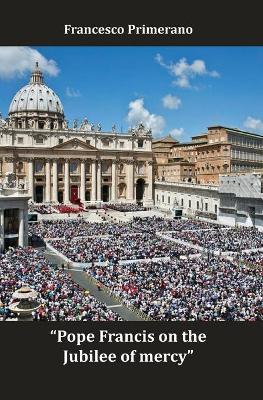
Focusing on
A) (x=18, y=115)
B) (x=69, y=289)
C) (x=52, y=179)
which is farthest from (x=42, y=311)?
(x=18, y=115)

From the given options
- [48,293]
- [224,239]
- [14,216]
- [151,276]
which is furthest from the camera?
[224,239]

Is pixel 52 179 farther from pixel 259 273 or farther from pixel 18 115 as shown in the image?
pixel 259 273

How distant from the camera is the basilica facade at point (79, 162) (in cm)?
8738

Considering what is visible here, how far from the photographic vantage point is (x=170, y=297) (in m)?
24.7

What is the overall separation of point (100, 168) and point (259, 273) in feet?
217

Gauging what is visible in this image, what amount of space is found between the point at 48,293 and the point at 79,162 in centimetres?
6895

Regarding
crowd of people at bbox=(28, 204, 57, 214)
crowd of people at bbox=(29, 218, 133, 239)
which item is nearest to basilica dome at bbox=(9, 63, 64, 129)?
crowd of people at bbox=(28, 204, 57, 214)

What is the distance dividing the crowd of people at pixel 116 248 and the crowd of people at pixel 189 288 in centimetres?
267

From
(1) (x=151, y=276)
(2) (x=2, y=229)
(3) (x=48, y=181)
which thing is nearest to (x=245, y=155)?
(3) (x=48, y=181)

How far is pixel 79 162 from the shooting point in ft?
303

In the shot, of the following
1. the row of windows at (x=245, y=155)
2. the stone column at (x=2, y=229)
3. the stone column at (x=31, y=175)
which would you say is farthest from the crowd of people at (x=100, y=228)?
the row of windows at (x=245, y=155)

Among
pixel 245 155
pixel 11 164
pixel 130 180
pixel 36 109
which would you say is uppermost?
pixel 36 109

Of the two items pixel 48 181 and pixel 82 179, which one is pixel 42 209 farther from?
pixel 82 179

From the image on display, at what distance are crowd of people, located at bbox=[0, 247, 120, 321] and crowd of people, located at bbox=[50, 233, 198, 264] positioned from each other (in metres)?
4.96
